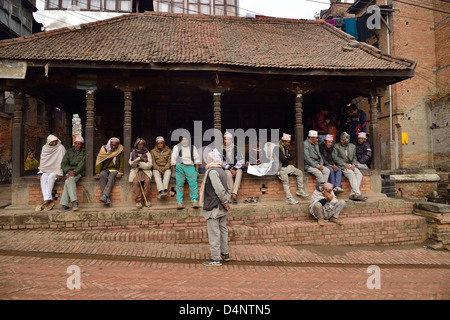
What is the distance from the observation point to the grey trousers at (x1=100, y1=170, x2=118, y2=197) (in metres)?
6.64

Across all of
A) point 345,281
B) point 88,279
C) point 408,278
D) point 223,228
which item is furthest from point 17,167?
point 408,278

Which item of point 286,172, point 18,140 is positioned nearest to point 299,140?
point 286,172

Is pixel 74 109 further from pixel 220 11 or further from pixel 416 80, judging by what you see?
pixel 416 80

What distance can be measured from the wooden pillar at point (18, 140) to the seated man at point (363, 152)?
9358 mm

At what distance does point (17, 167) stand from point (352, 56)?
9902 millimetres

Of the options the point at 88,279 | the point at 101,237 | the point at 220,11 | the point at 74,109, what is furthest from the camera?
the point at 220,11

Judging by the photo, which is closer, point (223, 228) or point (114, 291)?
point (114, 291)

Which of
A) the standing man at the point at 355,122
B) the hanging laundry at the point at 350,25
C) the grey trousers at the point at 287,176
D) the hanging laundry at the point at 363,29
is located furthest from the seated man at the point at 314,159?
the hanging laundry at the point at 363,29

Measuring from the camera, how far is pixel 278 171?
292 inches

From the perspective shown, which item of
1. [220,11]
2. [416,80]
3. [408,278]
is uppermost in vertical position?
[220,11]

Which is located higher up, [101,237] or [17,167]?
[17,167]

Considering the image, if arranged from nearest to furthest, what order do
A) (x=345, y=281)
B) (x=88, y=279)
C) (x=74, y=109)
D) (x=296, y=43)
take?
(x=88, y=279) → (x=345, y=281) → (x=296, y=43) → (x=74, y=109)

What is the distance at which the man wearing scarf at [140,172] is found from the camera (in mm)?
6594

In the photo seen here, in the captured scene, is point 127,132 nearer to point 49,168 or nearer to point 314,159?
point 49,168
